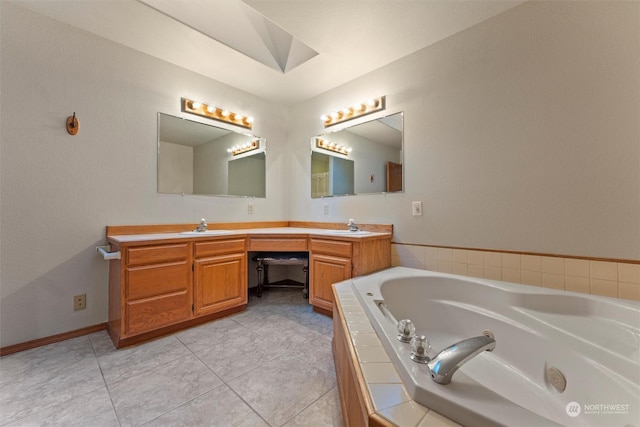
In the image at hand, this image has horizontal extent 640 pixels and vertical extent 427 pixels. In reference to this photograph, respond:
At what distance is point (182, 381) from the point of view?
4.55 feet

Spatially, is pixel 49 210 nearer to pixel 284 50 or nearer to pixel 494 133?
pixel 284 50

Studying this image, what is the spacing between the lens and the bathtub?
2.25 ft

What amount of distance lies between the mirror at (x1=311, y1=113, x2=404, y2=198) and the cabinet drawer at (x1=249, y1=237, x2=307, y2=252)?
0.76 metres

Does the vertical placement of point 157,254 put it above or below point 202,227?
below

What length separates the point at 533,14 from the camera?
1608 mm

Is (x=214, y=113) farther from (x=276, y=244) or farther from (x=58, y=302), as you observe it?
(x=58, y=302)

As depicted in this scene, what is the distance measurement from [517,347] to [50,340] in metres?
3.03

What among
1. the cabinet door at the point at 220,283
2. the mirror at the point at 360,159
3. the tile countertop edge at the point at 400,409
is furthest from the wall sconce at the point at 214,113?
the tile countertop edge at the point at 400,409

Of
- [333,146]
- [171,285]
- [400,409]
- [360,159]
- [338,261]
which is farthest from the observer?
[333,146]

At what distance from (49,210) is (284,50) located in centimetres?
231

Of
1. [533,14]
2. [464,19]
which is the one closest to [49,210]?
[464,19]

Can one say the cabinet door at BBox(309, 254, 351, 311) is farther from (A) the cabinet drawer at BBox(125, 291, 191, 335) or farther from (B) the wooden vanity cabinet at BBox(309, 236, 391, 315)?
(A) the cabinet drawer at BBox(125, 291, 191, 335)

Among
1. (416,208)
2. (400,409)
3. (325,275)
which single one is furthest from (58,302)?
(416,208)

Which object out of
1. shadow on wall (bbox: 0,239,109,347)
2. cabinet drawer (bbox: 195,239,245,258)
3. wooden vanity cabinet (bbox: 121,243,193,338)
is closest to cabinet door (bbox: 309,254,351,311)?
cabinet drawer (bbox: 195,239,245,258)
